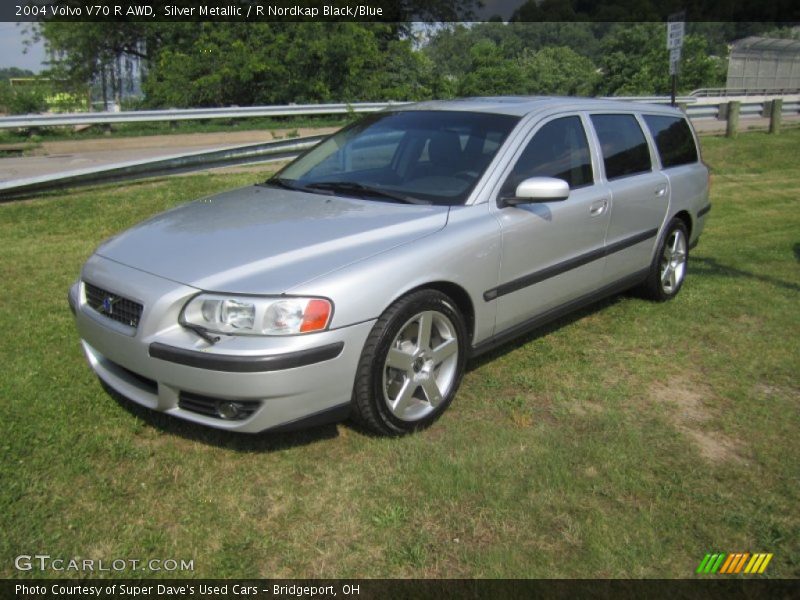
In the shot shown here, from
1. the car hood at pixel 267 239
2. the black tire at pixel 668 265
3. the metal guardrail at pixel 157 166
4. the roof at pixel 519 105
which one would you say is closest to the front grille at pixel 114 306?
the car hood at pixel 267 239

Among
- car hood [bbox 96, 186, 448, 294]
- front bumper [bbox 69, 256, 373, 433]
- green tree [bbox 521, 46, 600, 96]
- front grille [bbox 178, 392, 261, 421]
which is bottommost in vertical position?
front grille [bbox 178, 392, 261, 421]

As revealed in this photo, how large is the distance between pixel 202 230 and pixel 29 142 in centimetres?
1334

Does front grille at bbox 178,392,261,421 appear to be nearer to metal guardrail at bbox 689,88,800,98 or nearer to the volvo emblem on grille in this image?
the volvo emblem on grille

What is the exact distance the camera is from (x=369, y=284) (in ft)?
9.95

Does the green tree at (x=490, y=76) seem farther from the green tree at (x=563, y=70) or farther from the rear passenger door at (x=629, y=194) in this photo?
the rear passenger door at (x=629, y=194)

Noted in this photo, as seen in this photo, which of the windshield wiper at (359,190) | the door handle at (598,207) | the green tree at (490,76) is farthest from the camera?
the green tree at (490,76)

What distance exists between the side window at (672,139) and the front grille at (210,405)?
3784mm

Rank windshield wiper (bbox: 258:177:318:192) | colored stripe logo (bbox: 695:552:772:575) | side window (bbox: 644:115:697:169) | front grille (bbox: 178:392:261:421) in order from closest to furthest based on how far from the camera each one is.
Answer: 1. colored stripe logo (bbox: 695:552:772:575)
2. front grille (bbox: 178:392:261:421)
3. windshield wiper (bbox: 258:177:318:192)
4. side window (bbox: 644:115:697:169)

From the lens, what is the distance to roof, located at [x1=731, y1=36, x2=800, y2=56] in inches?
1549

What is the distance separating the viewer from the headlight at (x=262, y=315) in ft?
9.36

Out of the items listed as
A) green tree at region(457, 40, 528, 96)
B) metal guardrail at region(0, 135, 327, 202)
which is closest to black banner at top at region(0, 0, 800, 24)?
green tree at region(457, 40, 528, 96)

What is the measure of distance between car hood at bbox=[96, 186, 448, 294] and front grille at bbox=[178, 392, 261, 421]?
47 centimetres

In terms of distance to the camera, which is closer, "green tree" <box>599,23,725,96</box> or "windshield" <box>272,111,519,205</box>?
"windshield" <box>272,111,519,205</box>

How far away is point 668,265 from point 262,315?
12.5 ft
